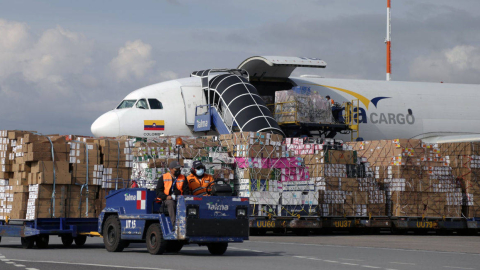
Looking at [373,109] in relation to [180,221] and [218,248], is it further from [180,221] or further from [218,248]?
[180,221]

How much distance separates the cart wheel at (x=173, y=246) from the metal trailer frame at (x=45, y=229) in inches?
90.6

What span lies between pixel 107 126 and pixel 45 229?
11.9 metres

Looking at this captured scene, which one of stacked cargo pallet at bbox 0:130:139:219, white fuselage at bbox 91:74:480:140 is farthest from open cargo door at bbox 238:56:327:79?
stacked cargo pallet at bbox 0:130:139:219

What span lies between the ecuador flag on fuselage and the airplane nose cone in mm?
1114

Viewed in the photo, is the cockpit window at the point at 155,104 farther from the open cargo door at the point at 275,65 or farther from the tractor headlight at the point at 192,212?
the tractor headlight at the point at 192,212

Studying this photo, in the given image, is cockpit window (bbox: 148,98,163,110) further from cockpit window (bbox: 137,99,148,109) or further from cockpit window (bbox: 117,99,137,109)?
cockpit window (bbox: 117,99,137,109)

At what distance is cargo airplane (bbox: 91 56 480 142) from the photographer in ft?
92.2

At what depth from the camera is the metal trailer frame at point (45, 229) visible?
633 inches

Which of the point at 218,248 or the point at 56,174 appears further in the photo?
the point at 56,174

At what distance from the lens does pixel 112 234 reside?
14.7 meters

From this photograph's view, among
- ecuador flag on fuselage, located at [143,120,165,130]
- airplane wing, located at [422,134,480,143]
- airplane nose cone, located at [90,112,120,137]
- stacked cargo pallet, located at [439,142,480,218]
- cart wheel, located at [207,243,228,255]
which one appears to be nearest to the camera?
cart wheel, located at [207,243,228,255]

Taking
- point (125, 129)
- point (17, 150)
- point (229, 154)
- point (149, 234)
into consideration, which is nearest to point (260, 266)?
point (149, 234)

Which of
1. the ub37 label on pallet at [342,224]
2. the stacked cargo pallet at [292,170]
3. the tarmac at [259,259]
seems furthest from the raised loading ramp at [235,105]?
the tarmac at [259,259]

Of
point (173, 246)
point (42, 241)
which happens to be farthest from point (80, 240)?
point (173, 246)
